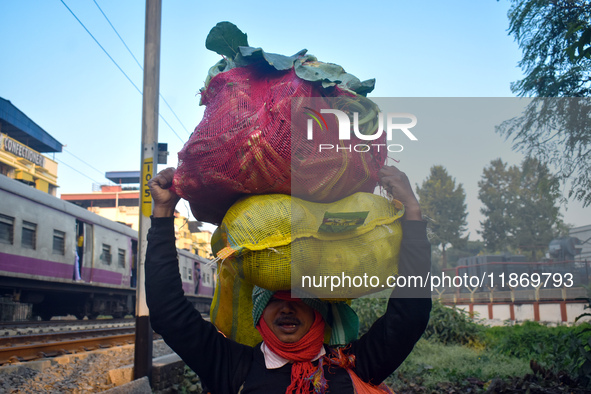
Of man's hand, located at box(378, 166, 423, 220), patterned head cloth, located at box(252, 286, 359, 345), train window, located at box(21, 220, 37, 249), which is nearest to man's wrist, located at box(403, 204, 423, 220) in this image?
man's hand, located at box(378, 166, 423, 220)

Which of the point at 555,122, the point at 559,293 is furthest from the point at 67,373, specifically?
the point at 555,122

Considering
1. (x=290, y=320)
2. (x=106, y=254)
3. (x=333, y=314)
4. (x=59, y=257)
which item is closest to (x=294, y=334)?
(x=290, y=320)

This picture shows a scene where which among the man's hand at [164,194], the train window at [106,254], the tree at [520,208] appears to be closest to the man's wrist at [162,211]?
the man's hand at [164,194]

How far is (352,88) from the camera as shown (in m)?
2.16

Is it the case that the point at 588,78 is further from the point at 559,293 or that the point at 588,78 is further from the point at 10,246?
the point at 10,246

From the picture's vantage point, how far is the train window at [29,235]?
11.0 meters

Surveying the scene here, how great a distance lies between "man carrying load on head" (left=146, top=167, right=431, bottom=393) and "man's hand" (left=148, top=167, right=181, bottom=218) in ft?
0.17

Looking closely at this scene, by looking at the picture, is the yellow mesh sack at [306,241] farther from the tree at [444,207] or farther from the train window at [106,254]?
the train window at [106,254]

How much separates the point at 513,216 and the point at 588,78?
2.11 meters

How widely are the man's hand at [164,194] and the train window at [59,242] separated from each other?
37.4ft

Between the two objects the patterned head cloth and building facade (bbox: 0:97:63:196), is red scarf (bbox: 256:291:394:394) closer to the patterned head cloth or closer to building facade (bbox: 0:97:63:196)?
the patterned head cloth

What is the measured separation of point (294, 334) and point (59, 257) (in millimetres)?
12029

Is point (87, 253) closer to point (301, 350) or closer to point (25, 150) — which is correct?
point (301, 350)

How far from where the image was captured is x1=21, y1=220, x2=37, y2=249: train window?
10959mm
